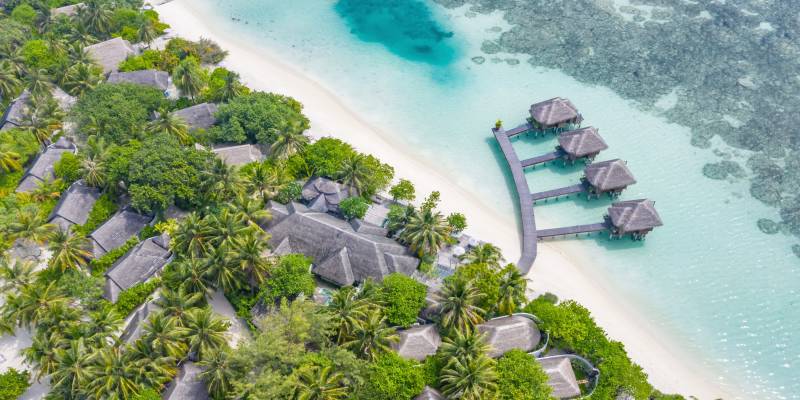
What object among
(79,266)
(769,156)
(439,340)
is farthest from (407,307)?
(769,156)

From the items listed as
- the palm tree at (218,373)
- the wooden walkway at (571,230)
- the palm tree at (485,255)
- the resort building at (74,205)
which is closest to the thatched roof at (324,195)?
the palm tree at (485,255)

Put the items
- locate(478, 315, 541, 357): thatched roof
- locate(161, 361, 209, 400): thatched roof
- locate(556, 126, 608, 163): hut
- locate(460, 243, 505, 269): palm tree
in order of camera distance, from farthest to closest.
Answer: locate(556, 126, 608, 163): hut
locate(460, 243, 505, 269): palm tree
locate(478, 315, 541, 357): thatched roof
locate(161, 361, 209, 400): thatched roof

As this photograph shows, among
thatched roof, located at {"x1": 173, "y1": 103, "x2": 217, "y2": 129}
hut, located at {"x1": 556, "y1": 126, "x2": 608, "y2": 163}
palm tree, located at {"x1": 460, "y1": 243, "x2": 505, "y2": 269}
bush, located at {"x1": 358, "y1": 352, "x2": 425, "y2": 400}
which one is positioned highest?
hut, located at {"x1": 556, "y1": 126, "x2": 608, "y2": 163}

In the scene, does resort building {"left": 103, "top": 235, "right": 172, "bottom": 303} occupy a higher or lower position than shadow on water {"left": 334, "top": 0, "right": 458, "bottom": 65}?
lower

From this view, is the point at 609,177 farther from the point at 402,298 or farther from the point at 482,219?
the point at 402,298

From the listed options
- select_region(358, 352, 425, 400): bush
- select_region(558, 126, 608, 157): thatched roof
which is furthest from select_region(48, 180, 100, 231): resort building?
select_region(558, 126, 608, 157): thatched roof

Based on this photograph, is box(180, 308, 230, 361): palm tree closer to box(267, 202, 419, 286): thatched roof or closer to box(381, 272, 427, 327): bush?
box(267, 202, 419, 286): thatched roof

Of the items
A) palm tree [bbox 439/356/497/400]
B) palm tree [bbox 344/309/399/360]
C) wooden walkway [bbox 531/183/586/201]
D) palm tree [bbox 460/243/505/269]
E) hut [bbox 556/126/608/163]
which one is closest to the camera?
palm tree [bbox 439/356/497/400]

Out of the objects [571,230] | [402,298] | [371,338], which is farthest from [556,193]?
[371,338]
